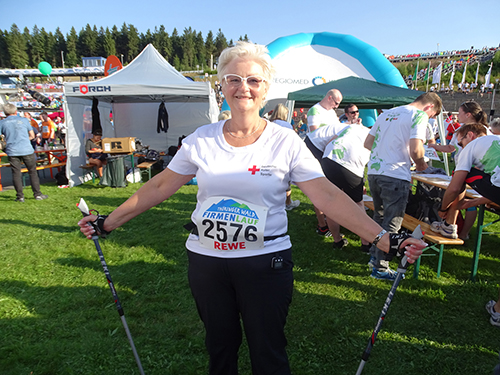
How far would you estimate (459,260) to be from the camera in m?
4.28

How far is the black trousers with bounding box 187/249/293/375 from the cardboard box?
27.0 ft

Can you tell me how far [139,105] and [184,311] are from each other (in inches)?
445

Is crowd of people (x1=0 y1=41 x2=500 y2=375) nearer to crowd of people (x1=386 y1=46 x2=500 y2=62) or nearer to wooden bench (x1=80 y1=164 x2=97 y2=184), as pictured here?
wooden bench (x1=80 y1=164 x2=97 y2=184)

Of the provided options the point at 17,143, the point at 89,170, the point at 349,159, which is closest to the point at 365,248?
the point at 349,159

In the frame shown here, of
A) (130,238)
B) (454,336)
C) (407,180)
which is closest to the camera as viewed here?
(454,336)

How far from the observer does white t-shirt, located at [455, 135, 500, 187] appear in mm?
2750

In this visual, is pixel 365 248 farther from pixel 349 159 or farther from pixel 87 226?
pixel 87 226

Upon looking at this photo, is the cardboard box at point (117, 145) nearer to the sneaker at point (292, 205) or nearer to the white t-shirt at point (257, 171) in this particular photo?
the sneaker at point (292, 205)

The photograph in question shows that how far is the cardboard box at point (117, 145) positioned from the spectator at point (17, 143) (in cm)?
192

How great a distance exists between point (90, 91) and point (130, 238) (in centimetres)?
563

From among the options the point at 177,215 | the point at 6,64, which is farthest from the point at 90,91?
the point at 6,64

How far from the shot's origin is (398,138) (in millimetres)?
3391

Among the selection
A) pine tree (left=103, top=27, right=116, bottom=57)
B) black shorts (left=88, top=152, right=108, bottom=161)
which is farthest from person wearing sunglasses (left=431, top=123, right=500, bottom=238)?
pine tree (left=103, top=27, right=116, bottom=57)

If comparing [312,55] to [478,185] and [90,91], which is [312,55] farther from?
[478,185]
